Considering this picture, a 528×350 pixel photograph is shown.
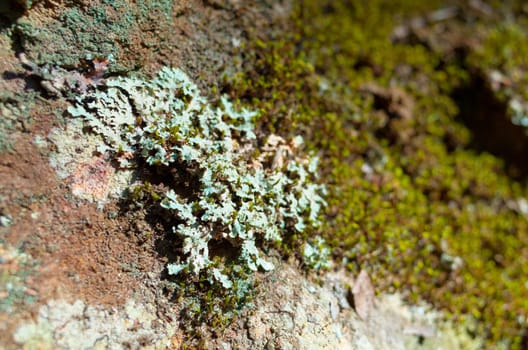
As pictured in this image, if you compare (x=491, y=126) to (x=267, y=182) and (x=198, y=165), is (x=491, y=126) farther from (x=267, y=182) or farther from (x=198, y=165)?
(x=198, y=165)

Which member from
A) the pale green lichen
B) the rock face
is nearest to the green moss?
the rock face

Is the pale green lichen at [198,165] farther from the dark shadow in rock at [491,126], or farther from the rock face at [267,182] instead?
the dark shadow in rock at [491,126]

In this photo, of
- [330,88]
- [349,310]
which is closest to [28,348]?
[349,310]

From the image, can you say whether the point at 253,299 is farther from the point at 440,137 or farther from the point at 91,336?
the point at 440,137

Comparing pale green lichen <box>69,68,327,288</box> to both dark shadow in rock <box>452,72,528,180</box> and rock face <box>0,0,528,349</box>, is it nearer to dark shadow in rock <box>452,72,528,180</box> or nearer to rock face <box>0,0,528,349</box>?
rock face <box>0,0,528,349</box>

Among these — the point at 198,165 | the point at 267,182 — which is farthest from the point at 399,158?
the point at 198,165

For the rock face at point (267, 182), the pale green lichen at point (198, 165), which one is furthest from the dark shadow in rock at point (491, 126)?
the pale green lichen at point (198, 165)
